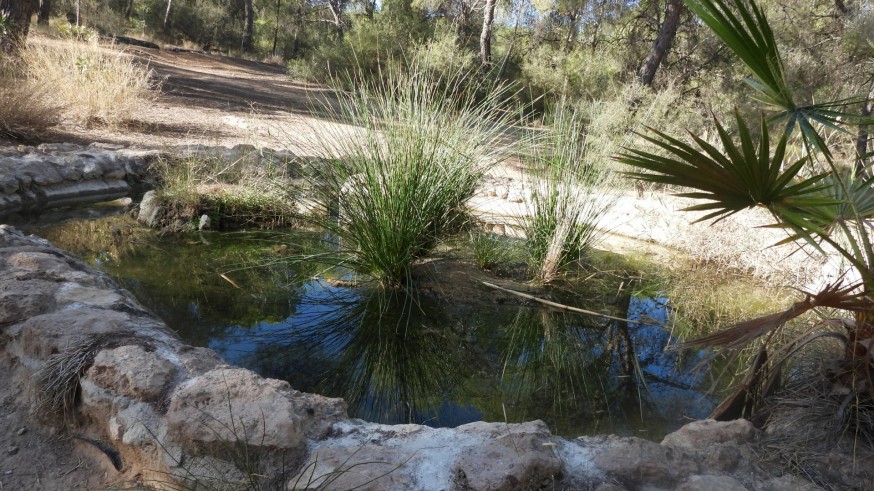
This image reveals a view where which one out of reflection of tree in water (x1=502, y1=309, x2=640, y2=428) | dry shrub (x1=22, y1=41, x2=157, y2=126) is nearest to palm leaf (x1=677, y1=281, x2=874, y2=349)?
reflection of tree in water (x1=502, y1=309, x2=640, y2=428)

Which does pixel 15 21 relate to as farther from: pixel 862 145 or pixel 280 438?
pixel 862 145

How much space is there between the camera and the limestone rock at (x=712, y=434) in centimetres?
178

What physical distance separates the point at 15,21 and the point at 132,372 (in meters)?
7.65

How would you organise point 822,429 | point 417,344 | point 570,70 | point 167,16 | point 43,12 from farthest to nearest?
point 167,16 < point 43,12 < point 570,70 < point 417,344 < point 822,429

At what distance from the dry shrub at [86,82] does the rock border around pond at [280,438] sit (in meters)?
5.53

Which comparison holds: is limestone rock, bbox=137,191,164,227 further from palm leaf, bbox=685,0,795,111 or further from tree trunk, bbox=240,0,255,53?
tree trunk, bbox=240,0,255,53

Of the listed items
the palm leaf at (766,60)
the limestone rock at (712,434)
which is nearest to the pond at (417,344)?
the limestone rock at (712,434)

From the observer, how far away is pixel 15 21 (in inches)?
292

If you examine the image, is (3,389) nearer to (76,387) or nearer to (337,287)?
(76,387)

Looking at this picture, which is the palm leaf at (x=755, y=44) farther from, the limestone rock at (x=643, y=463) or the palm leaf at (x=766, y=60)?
the limestone rock at (x=643, y=463)

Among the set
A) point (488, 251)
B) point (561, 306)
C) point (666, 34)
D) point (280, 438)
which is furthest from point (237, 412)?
point (666, 34)

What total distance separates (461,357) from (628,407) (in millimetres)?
739

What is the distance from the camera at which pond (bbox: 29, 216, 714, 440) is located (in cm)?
237

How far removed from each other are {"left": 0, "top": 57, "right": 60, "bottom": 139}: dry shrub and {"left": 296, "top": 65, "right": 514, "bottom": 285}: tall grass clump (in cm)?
389
